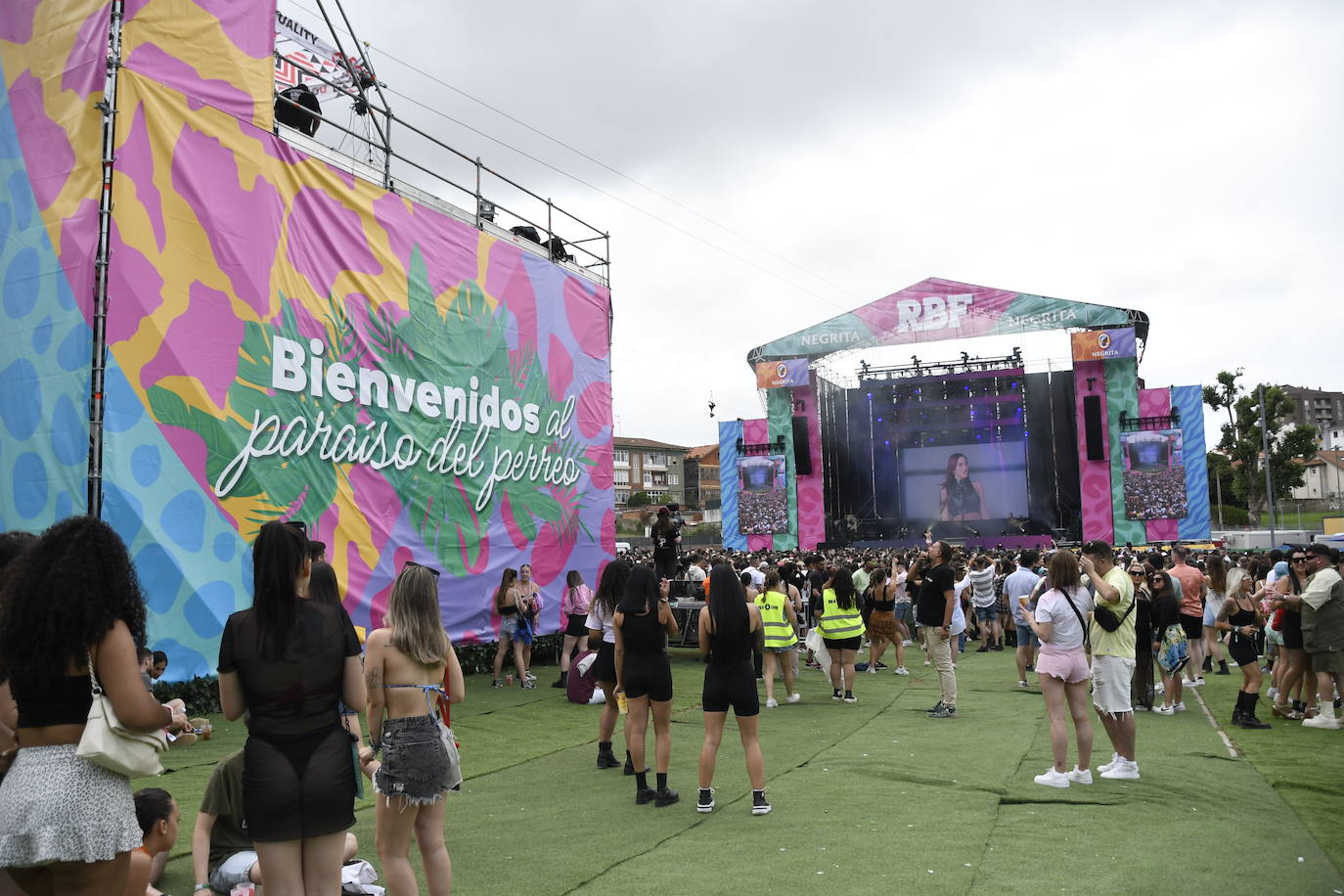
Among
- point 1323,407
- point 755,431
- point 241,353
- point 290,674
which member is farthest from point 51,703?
point 1323,407

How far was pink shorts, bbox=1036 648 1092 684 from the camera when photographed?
21.0 feet

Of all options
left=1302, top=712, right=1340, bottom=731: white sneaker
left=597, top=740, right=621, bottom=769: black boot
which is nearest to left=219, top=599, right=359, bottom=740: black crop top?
left=597, top=740, right=621, bottom=769: black boot

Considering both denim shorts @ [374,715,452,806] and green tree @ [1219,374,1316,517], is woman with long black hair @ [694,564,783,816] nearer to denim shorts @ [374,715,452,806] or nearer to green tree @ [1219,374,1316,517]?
denim shorts @ [374,715,452,806]

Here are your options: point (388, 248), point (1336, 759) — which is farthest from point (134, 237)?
point (1336, 759)

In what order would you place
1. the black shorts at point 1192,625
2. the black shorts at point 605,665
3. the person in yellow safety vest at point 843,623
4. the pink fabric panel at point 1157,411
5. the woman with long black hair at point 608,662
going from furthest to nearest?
the pink fabric panel at point 1157,411 < the black shorts at point 1192,625 < the person in yellow safety vest at point 843,623 < the black shorts at point 605,665 < the woman with long black hair at point 608,662

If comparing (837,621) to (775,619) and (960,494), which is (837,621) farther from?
(960,494)

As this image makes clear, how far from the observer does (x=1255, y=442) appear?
1735 inches

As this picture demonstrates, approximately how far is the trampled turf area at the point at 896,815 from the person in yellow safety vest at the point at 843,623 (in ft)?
4.64

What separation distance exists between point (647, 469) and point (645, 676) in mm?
81564

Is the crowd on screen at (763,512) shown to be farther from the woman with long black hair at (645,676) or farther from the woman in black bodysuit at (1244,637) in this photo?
the woman with long black hair at (645,676)

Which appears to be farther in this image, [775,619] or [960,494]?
[960,494]

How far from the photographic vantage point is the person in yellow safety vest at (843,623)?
10695mm

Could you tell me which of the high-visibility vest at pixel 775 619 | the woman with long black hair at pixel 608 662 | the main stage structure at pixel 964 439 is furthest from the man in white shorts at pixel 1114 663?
the main stage structure at pixel 964 439

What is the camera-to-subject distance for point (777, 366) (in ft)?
126
